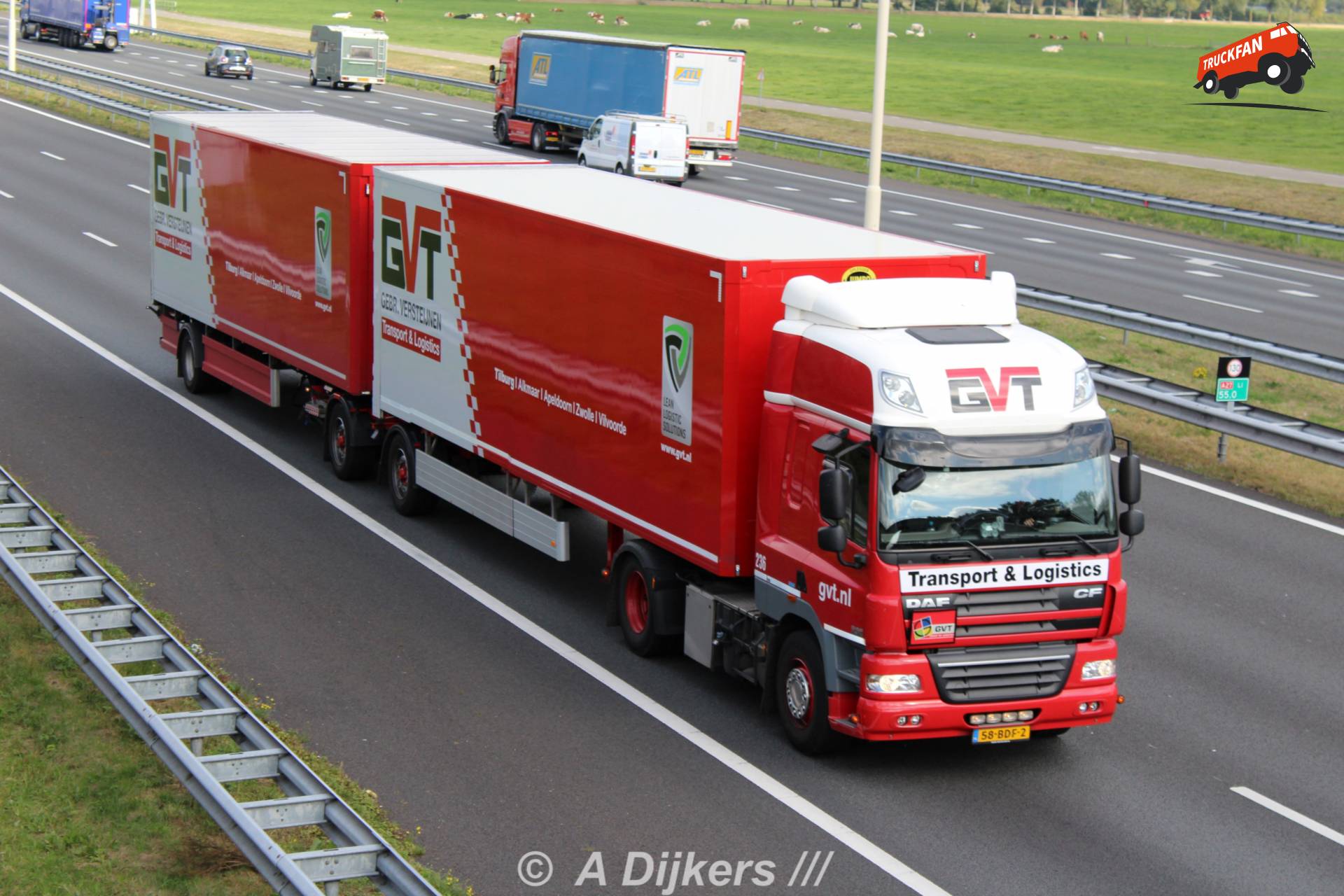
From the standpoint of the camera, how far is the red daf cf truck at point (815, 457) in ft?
33.4

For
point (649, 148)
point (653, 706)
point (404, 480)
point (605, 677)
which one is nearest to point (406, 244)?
point (404, 480)

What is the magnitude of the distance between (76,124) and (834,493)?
1837 inches

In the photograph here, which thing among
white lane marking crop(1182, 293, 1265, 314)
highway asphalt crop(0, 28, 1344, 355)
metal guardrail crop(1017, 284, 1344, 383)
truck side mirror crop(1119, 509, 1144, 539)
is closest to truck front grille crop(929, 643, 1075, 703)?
truck side mirror crop(1119, 509, 1144, 539)

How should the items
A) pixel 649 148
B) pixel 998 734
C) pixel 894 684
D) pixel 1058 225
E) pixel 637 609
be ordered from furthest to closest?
pixel 649 148 < pixel 1058 225 < pixel 637 609 < pixel 998 734 < pixel 894 684

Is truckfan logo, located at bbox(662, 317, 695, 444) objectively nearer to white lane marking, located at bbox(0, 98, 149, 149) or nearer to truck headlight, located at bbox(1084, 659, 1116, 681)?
truck headlight, located at bbox(1084, 659, 1116, 681)

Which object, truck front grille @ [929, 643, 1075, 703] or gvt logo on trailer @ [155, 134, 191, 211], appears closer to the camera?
truck front grille @ [929, 643, 1075, 703]

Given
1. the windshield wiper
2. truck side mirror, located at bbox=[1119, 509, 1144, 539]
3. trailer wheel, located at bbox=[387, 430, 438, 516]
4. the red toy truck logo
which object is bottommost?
trailer wheel, located at bbox=[387, 430, 438, 516]

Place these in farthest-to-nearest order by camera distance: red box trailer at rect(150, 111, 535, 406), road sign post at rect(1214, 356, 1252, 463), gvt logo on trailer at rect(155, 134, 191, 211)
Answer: gvt logo on trailer at rect(155, 134, 191, 211)
road sign post at rect(1214, 356, 1252, 463)
red box trailer at rect(150, 111, 535, 406)

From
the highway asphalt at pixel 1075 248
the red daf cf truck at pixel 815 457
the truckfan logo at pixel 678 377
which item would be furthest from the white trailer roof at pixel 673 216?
the highway asphalt at pixel 1075 248

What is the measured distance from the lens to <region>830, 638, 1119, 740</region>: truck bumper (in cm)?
1022

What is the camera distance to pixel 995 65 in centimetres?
11062

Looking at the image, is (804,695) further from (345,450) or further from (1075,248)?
(1075,248)

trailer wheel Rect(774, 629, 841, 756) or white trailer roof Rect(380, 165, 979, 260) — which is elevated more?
white trailer roof Rect(380, 165, 979, 260)

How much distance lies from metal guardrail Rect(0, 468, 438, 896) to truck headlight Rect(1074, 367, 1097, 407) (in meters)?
5.31
